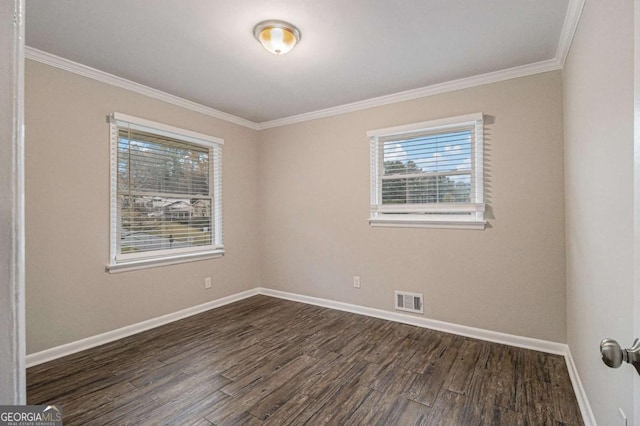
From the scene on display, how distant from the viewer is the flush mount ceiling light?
2.18 m

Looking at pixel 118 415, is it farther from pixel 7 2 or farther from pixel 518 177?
pixel 518 177

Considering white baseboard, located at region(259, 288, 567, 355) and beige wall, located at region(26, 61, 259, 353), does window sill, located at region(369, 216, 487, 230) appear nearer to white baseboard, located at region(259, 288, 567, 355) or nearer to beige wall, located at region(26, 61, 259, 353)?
white baseboard, located at region(259, 288, 567, 355)

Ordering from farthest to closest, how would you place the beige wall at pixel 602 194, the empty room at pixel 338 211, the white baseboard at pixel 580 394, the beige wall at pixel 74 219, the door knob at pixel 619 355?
the beige wall at pixel 74 219, the empty room at pixel 338 211, the white baseboard at pixel 580 394, the beige wall at pixel 602 194, the door knob at pixel 619 355

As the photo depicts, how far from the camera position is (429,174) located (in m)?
3.30

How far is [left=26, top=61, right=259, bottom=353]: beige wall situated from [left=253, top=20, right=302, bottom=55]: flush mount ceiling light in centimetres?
173

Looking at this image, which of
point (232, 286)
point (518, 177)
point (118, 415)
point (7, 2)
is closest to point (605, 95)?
point (518, 177)

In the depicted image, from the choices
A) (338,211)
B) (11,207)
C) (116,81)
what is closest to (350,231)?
(338,211)

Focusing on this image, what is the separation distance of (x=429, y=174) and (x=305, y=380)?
231 centimetres

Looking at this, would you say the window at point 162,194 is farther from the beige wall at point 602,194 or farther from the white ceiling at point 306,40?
the beige wall at point 602,194

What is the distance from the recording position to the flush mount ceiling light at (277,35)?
85.8 inches

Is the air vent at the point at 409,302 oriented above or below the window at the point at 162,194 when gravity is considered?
below

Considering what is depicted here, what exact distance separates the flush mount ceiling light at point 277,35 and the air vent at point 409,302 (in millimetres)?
2658

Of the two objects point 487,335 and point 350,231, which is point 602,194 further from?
point 350,231

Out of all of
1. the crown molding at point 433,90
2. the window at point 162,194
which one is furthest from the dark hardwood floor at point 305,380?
the crown molding at point 433,90
